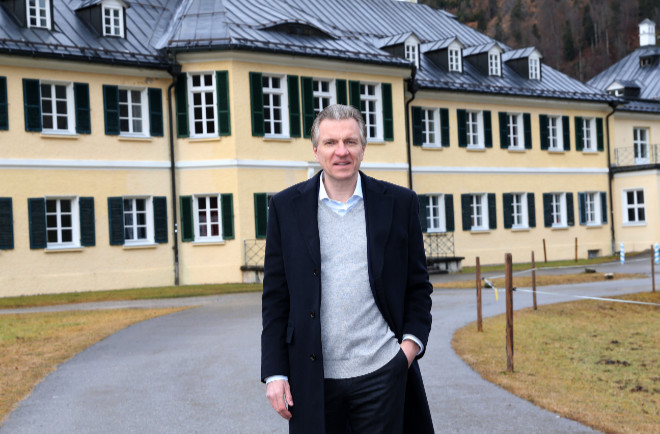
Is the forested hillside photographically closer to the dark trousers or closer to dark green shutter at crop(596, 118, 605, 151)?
dark green shutter at crop(596, 118, 605, 151)

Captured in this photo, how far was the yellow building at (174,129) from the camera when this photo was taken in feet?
79.9

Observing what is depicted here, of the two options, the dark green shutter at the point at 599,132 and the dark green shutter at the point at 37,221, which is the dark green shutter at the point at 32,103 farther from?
the dark green shutter at the point at 599,132

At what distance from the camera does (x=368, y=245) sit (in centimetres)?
387

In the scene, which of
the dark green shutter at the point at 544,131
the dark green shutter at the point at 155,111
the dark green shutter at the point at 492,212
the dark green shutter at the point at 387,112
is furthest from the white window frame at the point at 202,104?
the dark green shutter at the point at 544,131

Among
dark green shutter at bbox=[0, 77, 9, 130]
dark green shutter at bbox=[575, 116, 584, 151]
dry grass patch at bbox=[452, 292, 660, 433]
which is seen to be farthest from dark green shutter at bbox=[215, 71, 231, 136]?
dark green shutter at bbox=[575, 116, 584, 151]

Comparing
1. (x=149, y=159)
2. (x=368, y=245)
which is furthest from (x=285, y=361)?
(x=149, y=159)

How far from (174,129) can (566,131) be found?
56.1 feet

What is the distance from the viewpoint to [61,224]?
981 inches

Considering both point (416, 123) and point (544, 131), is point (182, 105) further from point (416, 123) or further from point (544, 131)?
point (544, 131)

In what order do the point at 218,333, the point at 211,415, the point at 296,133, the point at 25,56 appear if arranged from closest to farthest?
the point at 211,415, the point at 218,333, the point at 25,56, the point at 296,133

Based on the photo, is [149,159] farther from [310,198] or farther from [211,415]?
[310,198]

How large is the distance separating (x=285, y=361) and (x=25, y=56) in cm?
2178

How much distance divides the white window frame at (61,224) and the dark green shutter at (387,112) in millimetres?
10095

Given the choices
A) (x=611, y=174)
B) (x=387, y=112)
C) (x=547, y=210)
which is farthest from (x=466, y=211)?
(x=611, y=174)
